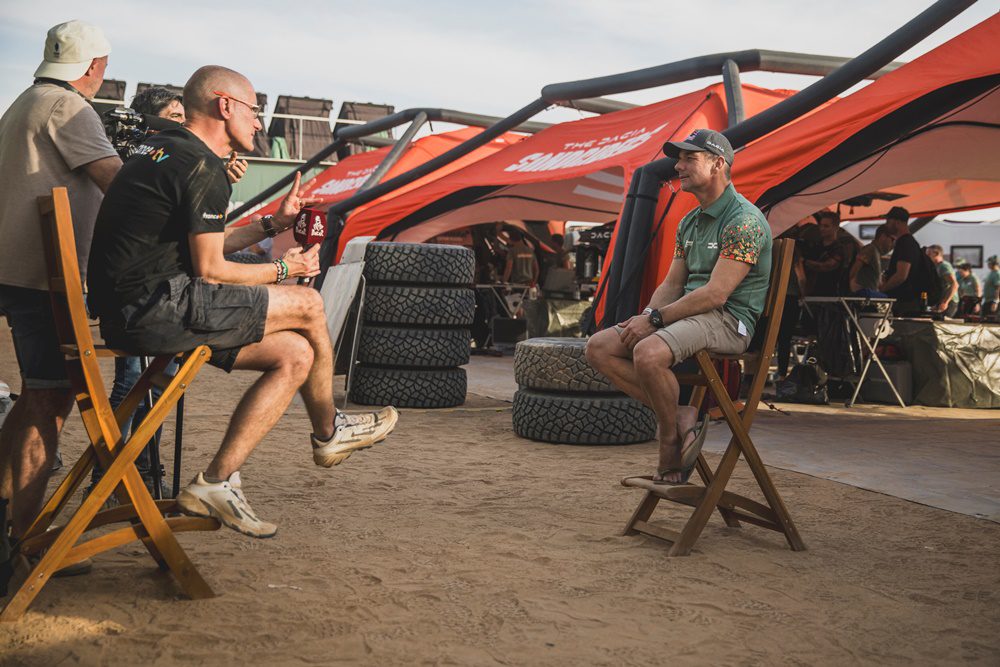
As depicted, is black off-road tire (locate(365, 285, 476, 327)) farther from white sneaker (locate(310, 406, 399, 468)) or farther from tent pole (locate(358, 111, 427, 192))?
tent pole (locate(358, 111, 427, 192))

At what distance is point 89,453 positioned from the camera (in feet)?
9.86

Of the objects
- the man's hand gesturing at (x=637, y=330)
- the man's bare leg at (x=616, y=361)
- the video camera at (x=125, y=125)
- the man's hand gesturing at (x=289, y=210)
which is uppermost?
the video camera at (x=125, y=125)

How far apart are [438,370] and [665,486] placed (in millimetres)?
4232

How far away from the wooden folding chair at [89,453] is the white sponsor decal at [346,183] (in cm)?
1290

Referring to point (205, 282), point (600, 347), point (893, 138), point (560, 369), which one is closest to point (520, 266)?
point (893, 138)

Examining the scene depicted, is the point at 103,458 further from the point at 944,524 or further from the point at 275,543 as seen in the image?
the point at 944,524

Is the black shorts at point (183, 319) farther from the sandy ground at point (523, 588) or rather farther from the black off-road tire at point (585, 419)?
the black off-road tire at point (585, 419)

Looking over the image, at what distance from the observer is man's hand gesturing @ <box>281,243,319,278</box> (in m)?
3.34

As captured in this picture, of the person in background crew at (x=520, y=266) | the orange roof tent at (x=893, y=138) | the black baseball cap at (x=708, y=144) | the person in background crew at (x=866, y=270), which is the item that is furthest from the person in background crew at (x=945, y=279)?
the black baseball cap at (x=708, y=144)

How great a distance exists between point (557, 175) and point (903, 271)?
3527mm

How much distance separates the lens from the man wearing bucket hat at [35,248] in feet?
10.7

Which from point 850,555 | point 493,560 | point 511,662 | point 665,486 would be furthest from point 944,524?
point 511,662

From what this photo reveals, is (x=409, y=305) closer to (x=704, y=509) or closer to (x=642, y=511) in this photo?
(x=642, y=511)

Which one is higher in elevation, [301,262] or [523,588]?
[301,262]
